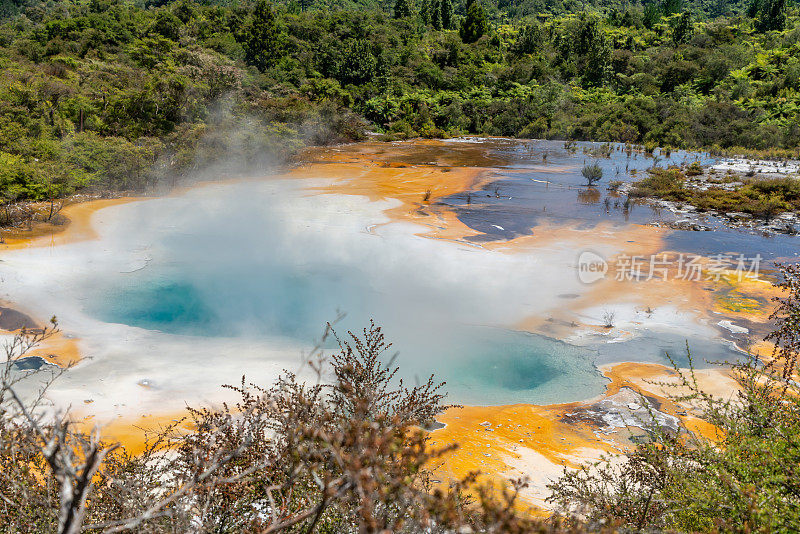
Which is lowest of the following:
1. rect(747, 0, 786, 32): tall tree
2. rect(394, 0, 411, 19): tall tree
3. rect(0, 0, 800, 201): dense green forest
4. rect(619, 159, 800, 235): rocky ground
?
rect(619, 159, 800, 235): rocky ground

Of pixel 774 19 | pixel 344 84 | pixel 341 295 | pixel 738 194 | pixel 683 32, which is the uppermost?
pixel 774 19

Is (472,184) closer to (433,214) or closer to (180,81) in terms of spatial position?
(433,214)

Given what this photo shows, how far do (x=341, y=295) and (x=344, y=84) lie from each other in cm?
2997

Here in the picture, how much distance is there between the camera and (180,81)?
20391 mm

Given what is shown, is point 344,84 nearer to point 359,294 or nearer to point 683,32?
point 683,32

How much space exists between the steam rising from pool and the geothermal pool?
0.10 ft

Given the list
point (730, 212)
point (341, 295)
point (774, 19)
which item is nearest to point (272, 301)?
point (341, 295)

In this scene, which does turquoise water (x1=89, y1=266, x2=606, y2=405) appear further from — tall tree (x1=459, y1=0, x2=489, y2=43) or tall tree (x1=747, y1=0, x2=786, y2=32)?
tall tree (x1=747, y1=0, x2=786, y2=32)

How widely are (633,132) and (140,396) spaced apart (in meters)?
30.9

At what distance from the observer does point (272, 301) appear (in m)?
9.24

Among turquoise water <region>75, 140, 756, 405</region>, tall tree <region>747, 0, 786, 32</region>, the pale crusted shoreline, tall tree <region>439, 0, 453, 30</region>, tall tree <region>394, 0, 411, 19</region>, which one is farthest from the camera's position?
tall tree <region>439, 0, 453, 30</region>

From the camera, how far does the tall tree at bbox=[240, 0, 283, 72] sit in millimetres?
38125

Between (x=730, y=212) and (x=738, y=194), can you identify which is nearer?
(x=730, y=212)

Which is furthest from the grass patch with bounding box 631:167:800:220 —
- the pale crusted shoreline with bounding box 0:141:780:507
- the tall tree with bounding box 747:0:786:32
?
the tall tree with bounding box 747:0:786:32
